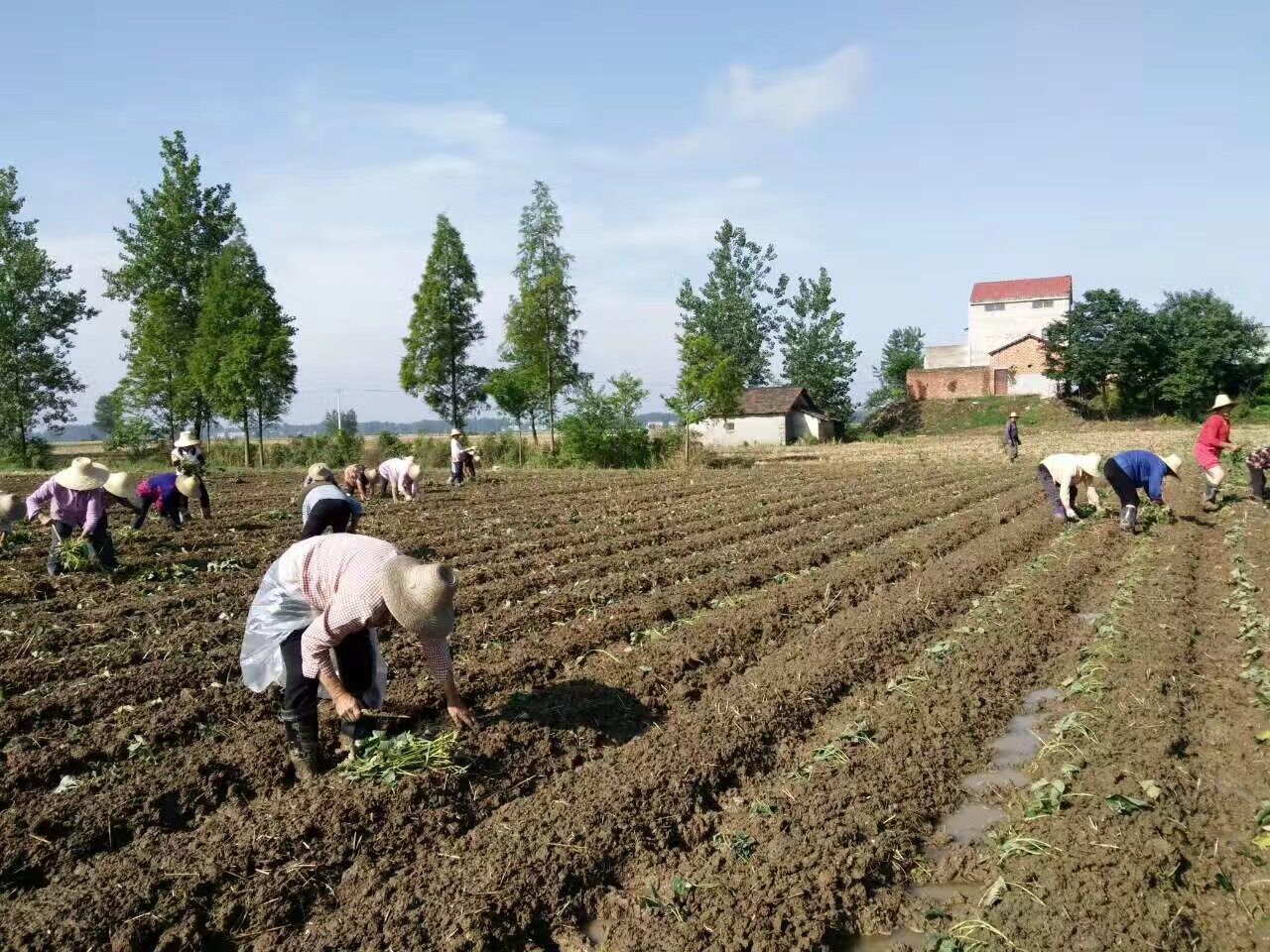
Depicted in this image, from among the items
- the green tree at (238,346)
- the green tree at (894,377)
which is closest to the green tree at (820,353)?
the green tree at (894,377)

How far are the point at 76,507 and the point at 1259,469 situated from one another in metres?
15.4

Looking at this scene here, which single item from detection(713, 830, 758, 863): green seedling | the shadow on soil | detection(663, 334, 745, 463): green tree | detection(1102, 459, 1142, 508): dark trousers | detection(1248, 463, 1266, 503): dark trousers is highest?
detection(663, 334, 745, 463): green tree

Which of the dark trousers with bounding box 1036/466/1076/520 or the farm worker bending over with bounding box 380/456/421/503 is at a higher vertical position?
the farm worker bending over with bounding box 380/456/421/503

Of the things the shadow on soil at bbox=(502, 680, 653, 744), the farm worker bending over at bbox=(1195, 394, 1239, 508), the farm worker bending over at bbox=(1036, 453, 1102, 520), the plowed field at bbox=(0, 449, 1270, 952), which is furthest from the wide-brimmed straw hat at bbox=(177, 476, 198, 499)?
the farm worker bending over at bbox=(1195, 394, 1239, 508)

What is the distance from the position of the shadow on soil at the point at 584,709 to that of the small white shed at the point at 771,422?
41861 millimetres

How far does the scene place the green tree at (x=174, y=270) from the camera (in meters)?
29.8

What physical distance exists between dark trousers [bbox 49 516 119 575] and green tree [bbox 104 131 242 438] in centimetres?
2268

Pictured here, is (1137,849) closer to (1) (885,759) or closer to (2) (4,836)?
(1) (885,759)

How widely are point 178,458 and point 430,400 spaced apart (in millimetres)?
18616

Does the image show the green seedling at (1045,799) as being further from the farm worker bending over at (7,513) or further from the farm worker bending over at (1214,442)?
the farm worker bending over at (1214,442)

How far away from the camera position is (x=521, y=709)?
17.0 ft

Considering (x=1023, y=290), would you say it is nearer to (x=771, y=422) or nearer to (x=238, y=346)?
(x=771, y=422)

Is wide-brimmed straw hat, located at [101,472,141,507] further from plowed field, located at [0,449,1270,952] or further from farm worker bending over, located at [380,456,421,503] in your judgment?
farm worker bending over, located at [380,456,421,503]

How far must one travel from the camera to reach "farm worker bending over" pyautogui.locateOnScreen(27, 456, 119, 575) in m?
8.23
